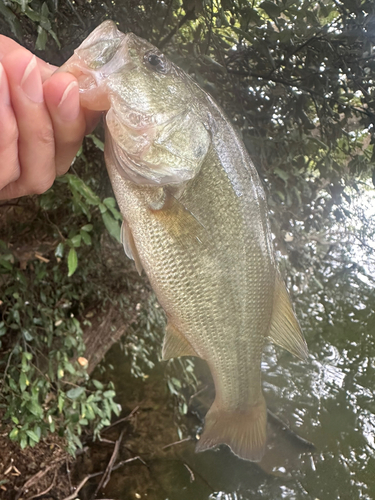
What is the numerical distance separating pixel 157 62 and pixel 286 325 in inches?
25.1

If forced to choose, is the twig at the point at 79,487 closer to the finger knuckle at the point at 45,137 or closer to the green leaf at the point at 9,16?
the finger knuckle at the point at 45,137

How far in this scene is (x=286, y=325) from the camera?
88 centimetres

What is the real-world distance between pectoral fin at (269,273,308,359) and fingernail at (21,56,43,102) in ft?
1.99

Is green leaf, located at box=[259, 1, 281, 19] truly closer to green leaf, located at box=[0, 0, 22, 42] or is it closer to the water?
green leaf, located at box=[0, 0, 22, 42]

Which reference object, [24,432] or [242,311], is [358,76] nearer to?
[242,311]

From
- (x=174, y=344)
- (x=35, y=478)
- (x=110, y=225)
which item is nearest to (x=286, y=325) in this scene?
(x=174, y=344)

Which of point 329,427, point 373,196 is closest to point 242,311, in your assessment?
point 373,196

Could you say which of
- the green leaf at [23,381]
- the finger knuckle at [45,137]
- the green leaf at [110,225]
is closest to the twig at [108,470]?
the green leaf at [23,381]

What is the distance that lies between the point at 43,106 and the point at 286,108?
109 centimetres

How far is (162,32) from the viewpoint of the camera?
1.26 metres

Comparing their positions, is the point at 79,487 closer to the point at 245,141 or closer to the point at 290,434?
the point at 290,434

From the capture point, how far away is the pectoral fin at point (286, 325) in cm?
87

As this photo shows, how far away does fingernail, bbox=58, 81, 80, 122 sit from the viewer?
56 cm

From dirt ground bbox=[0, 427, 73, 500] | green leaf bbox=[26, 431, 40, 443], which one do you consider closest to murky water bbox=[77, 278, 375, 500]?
dirt ground bbox=[0, 427, 73, 500]
